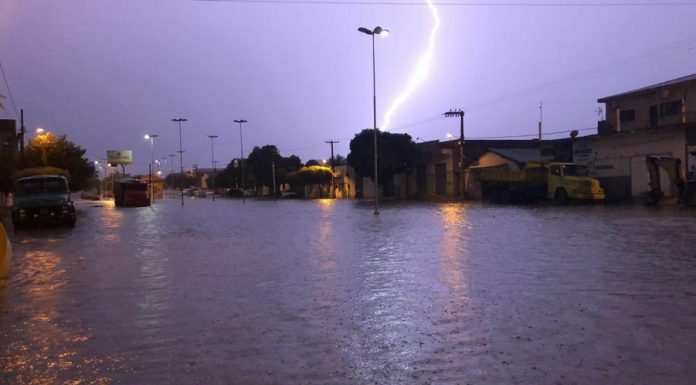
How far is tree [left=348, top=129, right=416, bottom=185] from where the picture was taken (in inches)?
2662

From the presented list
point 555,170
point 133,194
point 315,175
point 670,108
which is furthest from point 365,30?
point 315,175

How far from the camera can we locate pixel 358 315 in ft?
25.3

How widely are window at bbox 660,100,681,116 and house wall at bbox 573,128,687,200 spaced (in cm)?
458

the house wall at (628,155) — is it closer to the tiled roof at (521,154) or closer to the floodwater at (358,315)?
the tiled roof at (521,154)

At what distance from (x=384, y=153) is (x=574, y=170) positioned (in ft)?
102

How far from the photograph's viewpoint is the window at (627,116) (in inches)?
1827

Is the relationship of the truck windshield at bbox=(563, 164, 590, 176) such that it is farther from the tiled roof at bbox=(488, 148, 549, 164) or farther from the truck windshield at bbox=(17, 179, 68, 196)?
the truck windshield at bbox=(17, 179, 68, 196)

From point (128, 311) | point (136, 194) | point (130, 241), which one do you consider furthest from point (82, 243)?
point (136, 194)

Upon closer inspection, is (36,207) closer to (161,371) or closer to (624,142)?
(161,371)

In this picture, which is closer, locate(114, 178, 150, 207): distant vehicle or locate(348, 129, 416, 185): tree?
locate(114, 178, 150, 207): distant vehicle

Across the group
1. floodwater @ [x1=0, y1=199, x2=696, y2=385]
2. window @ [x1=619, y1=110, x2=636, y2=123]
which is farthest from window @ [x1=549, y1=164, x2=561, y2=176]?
floodwater @ [x1=0, y1=199, x2=696, y2=385]

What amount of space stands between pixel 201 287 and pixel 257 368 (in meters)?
4.69

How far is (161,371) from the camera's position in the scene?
5.46 m

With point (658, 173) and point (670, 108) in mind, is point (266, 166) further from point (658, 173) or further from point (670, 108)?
point (658, 173)
